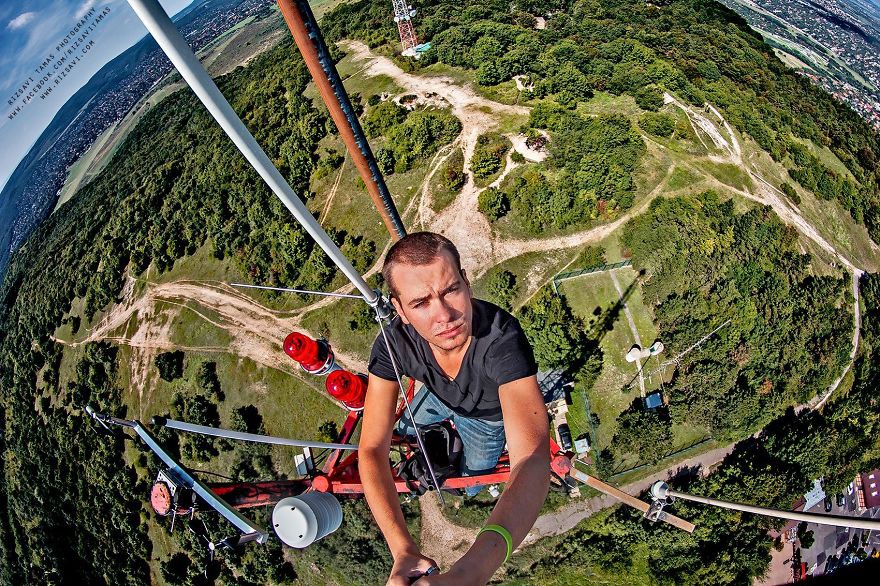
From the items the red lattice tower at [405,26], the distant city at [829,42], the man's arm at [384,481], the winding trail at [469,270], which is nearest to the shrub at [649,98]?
the winding trail at [469,270]

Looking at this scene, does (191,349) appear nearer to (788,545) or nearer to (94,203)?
(94,203)

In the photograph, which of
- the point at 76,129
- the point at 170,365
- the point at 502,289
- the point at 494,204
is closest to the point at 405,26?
the point at 494,204

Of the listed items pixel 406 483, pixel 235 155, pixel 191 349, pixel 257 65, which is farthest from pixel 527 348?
pixel 257 65

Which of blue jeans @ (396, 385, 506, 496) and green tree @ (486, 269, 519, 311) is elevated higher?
blue jeans @ (396, 385, 506, 496)

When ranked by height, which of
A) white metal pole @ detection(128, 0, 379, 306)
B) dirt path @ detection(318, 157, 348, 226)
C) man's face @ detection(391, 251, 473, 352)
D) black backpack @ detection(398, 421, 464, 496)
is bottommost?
dirt path @ detection(318, 157, 348, 226)

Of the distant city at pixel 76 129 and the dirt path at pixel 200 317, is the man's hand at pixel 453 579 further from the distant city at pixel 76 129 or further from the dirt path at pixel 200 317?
the distant city at pixel 76 129

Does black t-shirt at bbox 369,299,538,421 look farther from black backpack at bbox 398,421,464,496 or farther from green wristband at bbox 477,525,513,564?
black backpack at bbox 398,421,464,496

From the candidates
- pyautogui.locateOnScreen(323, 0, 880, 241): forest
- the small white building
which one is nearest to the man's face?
pyautogui.locateOnScreen(323, 0, 880, 241): forest
